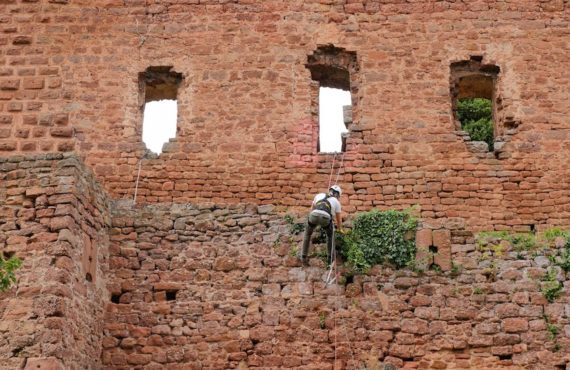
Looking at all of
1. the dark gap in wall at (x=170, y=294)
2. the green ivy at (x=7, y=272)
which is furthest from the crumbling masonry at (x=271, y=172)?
the green ivy at (x=7, y=272)

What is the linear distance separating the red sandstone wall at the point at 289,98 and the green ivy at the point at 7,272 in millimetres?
3438

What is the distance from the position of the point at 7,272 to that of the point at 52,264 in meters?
0.49

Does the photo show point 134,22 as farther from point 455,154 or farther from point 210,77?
point 455,154

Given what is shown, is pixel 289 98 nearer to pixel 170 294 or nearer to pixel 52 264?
pixel 170 294

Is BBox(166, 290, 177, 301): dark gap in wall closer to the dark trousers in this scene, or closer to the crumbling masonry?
the crumbling masonry

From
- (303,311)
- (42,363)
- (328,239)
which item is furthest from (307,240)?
(42,363)

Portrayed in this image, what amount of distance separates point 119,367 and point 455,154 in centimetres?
570

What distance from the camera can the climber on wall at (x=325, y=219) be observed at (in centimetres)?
1196

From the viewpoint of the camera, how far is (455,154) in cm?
1420

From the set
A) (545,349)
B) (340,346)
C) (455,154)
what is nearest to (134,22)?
(455,154)

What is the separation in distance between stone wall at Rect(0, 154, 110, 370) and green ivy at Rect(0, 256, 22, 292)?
0.09 meters

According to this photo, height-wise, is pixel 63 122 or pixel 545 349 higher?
pixel 63 122

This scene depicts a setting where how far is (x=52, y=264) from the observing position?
10.7m

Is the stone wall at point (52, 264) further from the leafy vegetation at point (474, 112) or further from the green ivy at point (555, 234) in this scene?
the leafy vegetation at point (474, 112)
